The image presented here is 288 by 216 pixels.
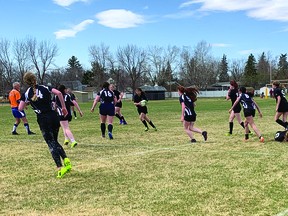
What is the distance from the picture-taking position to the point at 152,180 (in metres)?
6.93

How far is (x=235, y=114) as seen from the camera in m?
13.2

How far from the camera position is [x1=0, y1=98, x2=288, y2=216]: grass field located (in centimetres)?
540

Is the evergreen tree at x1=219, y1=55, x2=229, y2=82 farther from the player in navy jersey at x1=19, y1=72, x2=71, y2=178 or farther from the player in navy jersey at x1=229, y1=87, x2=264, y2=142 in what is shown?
the player in navy jersey at x1=19, y1=72, x2=71, y2=178

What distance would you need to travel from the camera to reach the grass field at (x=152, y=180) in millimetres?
5402

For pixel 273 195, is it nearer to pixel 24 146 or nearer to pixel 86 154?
pixel 86 154

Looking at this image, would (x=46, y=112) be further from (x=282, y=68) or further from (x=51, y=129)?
(x=282, y=68)

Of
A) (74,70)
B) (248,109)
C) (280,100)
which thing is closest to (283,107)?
(280,100)

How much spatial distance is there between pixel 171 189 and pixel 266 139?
6.51 m

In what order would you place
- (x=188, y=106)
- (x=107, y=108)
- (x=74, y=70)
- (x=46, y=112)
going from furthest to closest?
(x=74, y=70)
(x=107, y=108)
(x=188, y=106)
(x=46, y=112)

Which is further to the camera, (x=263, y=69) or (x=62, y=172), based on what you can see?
(x=263, y=69)

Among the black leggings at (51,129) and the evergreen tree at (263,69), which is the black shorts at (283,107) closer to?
the black leggings at (51,129)

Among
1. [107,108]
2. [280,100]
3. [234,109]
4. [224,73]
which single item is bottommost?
[234,109]

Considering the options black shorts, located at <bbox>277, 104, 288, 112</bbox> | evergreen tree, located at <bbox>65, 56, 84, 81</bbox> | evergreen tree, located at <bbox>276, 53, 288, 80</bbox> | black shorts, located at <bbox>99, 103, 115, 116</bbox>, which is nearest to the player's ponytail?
black shorts, located at <bbox>99, 103, 115, 116</bbox>

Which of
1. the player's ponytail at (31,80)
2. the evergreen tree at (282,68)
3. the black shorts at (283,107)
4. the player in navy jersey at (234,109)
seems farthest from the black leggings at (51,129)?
the evergreen tree at (282,68)
